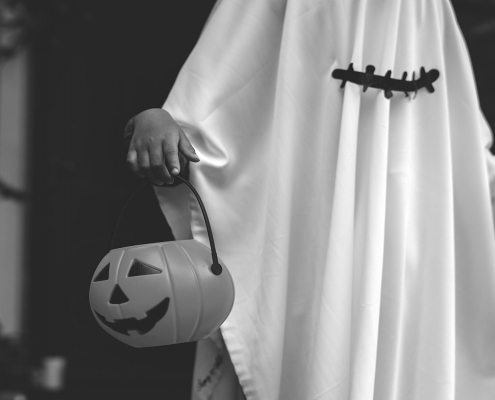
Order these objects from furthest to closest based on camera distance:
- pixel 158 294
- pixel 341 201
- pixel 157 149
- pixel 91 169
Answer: pixel 91 169, pixel 341 201, pixel 157 149, pixel 158 294

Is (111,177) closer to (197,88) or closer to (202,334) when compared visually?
(197,88)

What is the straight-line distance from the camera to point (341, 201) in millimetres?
1159

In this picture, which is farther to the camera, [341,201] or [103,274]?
[341,201]

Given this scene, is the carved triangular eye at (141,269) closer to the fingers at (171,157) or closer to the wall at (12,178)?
the fingers at (171,157)

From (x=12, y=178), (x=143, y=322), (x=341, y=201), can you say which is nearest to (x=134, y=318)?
→ (x=143, y=322)

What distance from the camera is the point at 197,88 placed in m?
1.26

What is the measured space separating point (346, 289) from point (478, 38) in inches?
63.7

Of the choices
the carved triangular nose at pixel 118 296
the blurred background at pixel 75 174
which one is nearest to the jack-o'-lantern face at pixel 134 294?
the carved triangular nose at pixel 118 296

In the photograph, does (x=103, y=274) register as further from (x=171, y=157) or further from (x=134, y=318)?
(x=171, y=157)

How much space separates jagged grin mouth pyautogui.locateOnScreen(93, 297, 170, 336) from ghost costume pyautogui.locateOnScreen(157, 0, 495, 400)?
0.32 meters

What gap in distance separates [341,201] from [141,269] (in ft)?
1.45

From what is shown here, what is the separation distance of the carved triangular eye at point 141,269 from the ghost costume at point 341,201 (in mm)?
324

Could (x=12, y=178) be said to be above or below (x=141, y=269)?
above

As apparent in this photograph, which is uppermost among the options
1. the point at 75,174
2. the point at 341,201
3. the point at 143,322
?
the point at 75,174
